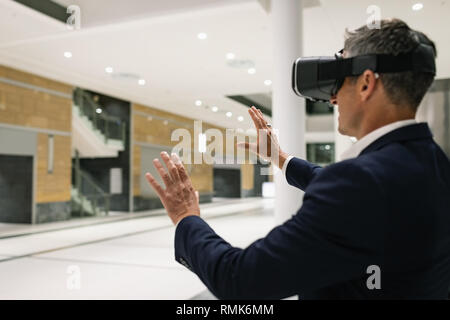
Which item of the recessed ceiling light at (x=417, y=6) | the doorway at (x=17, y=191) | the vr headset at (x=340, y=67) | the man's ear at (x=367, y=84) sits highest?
the recessed ceiling light at (x=417, y=6)

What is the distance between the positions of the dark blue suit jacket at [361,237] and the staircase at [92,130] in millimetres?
12393

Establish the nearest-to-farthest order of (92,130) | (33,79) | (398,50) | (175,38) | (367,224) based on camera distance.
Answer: (367,224) → (398,50) → (175,38) → (33,79) → (92,130)

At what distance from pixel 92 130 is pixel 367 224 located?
13.0 metres

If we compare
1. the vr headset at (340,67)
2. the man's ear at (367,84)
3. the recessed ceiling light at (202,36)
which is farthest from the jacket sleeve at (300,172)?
the recessed ceiling light at (202,36)

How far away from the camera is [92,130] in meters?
12.8

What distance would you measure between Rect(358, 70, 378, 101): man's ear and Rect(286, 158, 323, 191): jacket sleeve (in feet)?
1.54

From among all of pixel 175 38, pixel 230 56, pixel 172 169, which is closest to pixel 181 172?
pixel 172 169

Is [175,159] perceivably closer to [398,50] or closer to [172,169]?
[172,169]

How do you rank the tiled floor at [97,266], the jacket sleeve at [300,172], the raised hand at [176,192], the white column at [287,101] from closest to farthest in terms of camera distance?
the raised hand at [176,192] → the jacket sleeve at [300,172] → the tiled floor at [97,266] → the white column at [287,101]

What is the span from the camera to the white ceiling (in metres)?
6.29

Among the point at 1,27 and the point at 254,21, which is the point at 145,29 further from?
the point at 1,27

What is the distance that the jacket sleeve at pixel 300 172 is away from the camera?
4.26ft

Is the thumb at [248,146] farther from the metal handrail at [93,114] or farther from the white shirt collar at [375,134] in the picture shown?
the metal handrail at [93,114]
